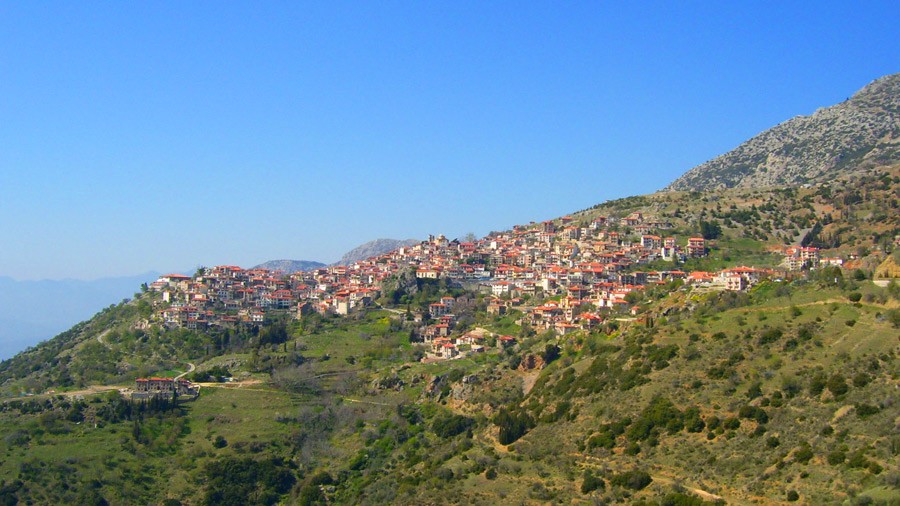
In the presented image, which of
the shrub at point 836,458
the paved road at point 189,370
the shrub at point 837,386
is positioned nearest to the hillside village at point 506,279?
the paved road at point 189,370

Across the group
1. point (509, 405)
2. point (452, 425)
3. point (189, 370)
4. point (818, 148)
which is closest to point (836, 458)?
point (509, 405)

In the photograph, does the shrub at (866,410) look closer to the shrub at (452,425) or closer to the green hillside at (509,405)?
the green hillside at (509,405)

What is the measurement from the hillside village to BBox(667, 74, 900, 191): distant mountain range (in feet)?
110

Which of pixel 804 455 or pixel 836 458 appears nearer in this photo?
pixel 836 458

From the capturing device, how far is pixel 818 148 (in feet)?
436

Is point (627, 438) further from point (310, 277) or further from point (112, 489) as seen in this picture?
point (310, 277)

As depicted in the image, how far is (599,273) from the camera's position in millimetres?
84250

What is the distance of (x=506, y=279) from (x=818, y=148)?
6248 cm

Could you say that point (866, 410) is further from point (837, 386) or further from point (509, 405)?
point (509, 405)

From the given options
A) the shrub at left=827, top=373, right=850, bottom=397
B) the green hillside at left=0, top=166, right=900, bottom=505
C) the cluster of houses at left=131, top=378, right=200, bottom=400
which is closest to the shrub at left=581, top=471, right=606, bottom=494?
the green hillside at left=0, top=166, right=900, bottom=505

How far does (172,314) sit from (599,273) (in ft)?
121

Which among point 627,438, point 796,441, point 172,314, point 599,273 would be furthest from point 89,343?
point 796,441

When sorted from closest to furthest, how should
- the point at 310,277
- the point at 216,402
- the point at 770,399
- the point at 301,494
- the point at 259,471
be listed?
the point at 770,399
the point at 301,494
the point at 259,471
the point at 216,402
the point at 310,277

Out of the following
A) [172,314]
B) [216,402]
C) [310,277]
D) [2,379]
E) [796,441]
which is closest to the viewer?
[796,441]
